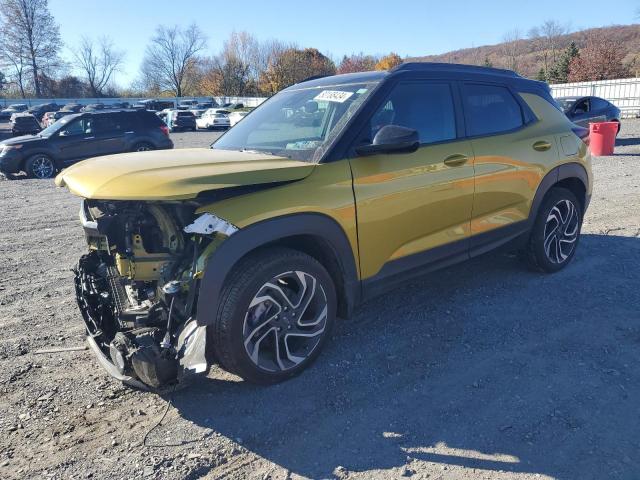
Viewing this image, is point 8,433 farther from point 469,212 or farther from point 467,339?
point 469,212

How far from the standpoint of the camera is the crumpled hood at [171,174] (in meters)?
2.72

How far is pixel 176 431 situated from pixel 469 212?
105 inches

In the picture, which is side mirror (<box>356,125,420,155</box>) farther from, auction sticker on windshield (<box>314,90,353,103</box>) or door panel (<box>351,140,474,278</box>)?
auction sticker on windshield (<box>314,90,353,103</box>)

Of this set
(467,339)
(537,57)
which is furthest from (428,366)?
(537,57)

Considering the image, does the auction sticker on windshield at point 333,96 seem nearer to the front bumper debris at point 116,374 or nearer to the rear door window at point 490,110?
the rear door window at point 490,110

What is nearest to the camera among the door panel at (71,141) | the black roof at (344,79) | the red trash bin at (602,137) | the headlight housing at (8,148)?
the black roof at (344,79)

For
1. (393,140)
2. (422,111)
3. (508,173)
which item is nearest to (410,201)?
(393,140)

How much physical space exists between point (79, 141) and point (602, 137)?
14053 mm

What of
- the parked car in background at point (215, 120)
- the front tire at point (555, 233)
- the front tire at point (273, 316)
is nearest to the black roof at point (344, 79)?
the front tire at point (273, 316)

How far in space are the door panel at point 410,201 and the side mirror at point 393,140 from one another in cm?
14

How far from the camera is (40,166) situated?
1405 cm

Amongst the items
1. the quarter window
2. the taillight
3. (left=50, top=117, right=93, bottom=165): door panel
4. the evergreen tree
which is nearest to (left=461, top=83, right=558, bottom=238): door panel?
the quarter window

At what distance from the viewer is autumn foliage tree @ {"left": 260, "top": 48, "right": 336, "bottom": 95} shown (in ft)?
200

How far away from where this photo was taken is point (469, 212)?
410cm
